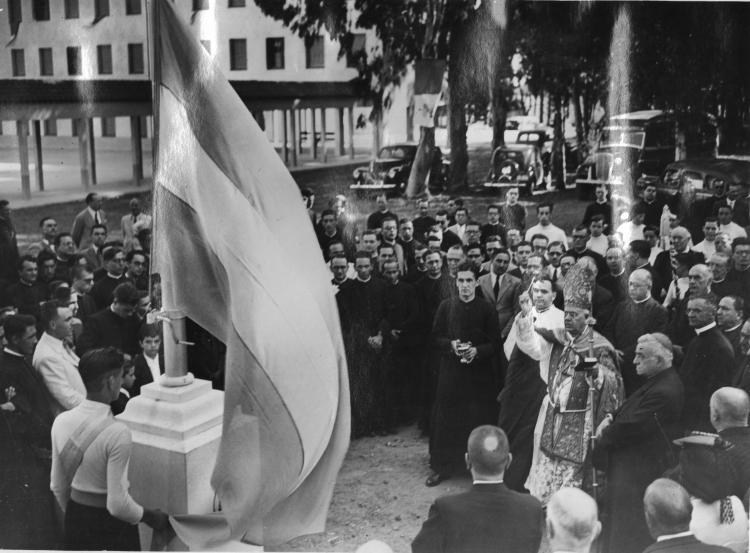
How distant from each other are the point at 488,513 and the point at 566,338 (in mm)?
1181

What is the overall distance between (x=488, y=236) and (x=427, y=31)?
1.33 meters

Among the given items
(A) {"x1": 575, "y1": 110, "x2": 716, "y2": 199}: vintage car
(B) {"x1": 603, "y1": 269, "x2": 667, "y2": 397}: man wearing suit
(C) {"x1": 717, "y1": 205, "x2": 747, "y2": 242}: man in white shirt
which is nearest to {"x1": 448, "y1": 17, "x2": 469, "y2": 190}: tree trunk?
(A) {"x1": 575, "y1": 110, "x2": 716, "y2": 199}: vintage car

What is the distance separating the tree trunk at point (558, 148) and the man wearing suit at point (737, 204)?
1.01 metres

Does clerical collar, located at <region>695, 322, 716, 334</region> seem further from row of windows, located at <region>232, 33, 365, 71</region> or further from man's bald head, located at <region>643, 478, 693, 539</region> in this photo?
row of windows, located at <region>232, 33, 365, 71</region>

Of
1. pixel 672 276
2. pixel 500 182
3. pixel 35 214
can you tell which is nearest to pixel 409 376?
pixel 500 182

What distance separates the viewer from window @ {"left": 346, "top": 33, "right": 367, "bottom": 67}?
5.76 metres

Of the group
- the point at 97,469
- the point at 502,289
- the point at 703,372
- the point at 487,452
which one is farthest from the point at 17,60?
the point at 703,372

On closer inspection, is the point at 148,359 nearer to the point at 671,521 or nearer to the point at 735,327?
the point at 671,521

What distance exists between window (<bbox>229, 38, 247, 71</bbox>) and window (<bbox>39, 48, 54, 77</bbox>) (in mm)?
1151

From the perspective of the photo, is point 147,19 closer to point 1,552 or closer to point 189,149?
point 189,149

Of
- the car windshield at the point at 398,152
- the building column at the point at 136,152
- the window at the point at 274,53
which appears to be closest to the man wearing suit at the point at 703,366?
the car windshield at the point at 398,152

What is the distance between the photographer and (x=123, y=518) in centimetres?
564

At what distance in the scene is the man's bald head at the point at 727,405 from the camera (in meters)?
5.77

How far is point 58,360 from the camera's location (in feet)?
18.8
